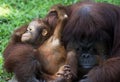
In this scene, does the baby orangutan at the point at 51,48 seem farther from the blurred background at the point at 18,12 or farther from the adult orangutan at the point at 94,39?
the blurred background at the point at 18,12

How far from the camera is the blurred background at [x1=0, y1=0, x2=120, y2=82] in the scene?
6172 millimetres

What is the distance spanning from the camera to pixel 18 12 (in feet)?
22.0

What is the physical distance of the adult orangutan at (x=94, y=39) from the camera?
4.29 m

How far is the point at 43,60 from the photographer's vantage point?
4523 mm

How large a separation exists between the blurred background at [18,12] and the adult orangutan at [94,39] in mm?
1633

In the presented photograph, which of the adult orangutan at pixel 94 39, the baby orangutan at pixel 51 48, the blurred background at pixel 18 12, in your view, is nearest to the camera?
the adult orangutan at pixel 94 39

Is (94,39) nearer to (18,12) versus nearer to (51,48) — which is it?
(51,48)

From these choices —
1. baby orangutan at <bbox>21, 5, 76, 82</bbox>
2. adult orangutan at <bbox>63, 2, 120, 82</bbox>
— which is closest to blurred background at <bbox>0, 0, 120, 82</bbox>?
baby orangutan at <bbox>21, 5, 76, 82</bbox>

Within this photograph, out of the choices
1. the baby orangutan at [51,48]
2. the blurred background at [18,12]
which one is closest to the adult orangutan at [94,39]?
the baby orangutan at [51,48]

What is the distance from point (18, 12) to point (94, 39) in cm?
251

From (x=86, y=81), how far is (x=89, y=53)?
26 centimetres

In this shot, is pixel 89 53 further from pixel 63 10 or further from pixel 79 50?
pixel 63 10

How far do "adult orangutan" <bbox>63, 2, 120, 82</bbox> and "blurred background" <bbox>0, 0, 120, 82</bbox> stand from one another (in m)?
1.63

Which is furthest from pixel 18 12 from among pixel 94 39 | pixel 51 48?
pixel 94 39
